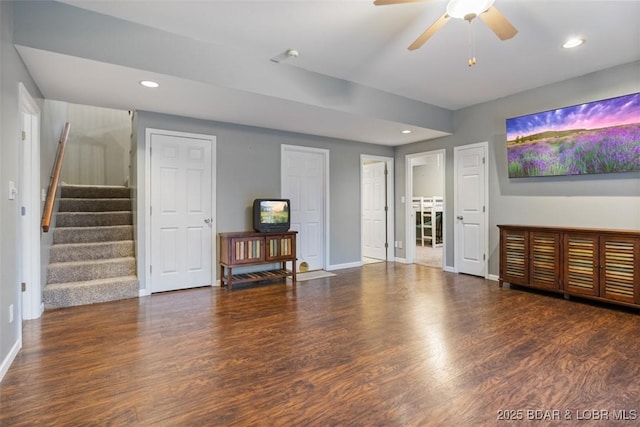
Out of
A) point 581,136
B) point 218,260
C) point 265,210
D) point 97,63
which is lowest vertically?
point 218,260

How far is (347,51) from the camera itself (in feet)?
11.1

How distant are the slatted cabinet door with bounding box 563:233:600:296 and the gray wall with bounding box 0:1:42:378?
5222 millimetres

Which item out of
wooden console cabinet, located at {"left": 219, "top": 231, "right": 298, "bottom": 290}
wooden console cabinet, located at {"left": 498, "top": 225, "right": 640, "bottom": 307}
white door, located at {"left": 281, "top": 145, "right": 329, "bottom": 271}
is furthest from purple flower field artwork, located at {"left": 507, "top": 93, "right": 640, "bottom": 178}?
wooden console cabinet, located at {"left": 219, "top": 231, "right": 298, "bottom": 290}

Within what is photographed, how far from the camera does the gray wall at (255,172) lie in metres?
4.27

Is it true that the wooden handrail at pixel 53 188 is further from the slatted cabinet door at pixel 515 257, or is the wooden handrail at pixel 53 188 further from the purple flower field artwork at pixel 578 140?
the purple flower field artwork at pixel 578 140

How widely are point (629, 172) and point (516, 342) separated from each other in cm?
248

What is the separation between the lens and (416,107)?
4.94 m

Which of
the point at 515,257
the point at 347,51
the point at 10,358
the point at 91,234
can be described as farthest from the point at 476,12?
the point at 91,234

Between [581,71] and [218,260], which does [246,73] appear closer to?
[218,260]

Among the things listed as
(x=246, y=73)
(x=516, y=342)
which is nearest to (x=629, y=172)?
(x=516, y=342)

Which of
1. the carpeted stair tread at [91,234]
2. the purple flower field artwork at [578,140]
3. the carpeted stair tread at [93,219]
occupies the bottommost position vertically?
the carpeted stair tread at [91,234]

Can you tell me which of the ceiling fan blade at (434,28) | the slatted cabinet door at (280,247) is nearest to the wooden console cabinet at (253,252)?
the slatted cabinet door at (280,247)

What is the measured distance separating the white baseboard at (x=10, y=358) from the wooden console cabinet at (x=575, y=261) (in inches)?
201

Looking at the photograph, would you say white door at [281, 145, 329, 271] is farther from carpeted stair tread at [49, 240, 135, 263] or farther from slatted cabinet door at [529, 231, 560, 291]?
slatted cabinet door at [529, 231, 560, 291]
